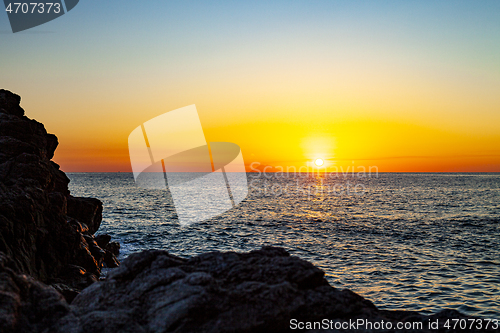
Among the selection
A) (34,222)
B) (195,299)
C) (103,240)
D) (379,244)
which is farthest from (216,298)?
(379,244)

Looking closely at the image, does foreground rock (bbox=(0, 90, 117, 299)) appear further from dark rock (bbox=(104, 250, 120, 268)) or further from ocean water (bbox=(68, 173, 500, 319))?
ocean water (bbox=(68, 173, 500, 319))

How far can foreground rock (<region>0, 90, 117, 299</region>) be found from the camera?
419 inches

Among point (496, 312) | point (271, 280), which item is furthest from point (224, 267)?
point (496, 312)

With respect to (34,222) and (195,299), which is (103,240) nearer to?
(34,222)

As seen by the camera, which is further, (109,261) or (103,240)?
(103,240)

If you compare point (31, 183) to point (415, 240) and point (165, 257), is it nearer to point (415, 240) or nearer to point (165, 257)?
point (165, 257)

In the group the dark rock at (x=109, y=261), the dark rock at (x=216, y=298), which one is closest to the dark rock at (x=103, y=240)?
the dark rock at (x=109, y=261)

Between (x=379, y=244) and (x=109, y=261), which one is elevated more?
(x=109, y=261)

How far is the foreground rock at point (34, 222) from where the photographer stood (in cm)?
1063

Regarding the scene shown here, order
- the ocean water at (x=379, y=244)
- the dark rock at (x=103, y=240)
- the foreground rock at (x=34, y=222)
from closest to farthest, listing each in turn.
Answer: the foreground rock at (x=34, y=222), the ocean water at (x=379, y=244), the dark rock at (x=103, y=240)

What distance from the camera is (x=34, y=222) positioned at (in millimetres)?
11758

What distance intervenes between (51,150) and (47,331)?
20.0m

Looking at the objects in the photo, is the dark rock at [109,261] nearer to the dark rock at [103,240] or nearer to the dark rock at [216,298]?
the dark rock at [103,240]

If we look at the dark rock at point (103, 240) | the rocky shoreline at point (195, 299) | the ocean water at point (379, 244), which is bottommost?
the ocean water at point (379, 244)
